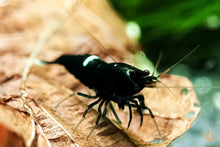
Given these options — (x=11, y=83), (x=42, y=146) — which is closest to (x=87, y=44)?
(x=11, y=83)

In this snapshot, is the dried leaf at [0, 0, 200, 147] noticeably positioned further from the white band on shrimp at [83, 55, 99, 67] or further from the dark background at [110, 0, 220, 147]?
the dark background at [110, 0, 220, 147]

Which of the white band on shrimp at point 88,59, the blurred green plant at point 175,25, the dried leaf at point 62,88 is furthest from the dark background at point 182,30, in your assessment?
the white band on shrimp at point 88,59

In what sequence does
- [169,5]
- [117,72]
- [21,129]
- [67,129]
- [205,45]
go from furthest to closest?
[205,45] → [169,5] → [117,72] → [67,129] → [21,129]

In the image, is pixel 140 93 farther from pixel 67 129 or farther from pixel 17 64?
pixel 17 64

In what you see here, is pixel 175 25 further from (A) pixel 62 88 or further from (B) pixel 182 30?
(A) pixel 62 88

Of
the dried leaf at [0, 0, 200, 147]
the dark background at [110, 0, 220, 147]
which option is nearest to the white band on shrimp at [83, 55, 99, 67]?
the dried leaf at [0, 0, 200, 147]

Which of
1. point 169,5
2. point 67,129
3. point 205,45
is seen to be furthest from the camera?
point 205,45

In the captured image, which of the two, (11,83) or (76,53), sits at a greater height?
(11,83)

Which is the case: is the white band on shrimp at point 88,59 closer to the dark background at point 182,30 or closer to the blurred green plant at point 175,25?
the dark background at point 182,30
